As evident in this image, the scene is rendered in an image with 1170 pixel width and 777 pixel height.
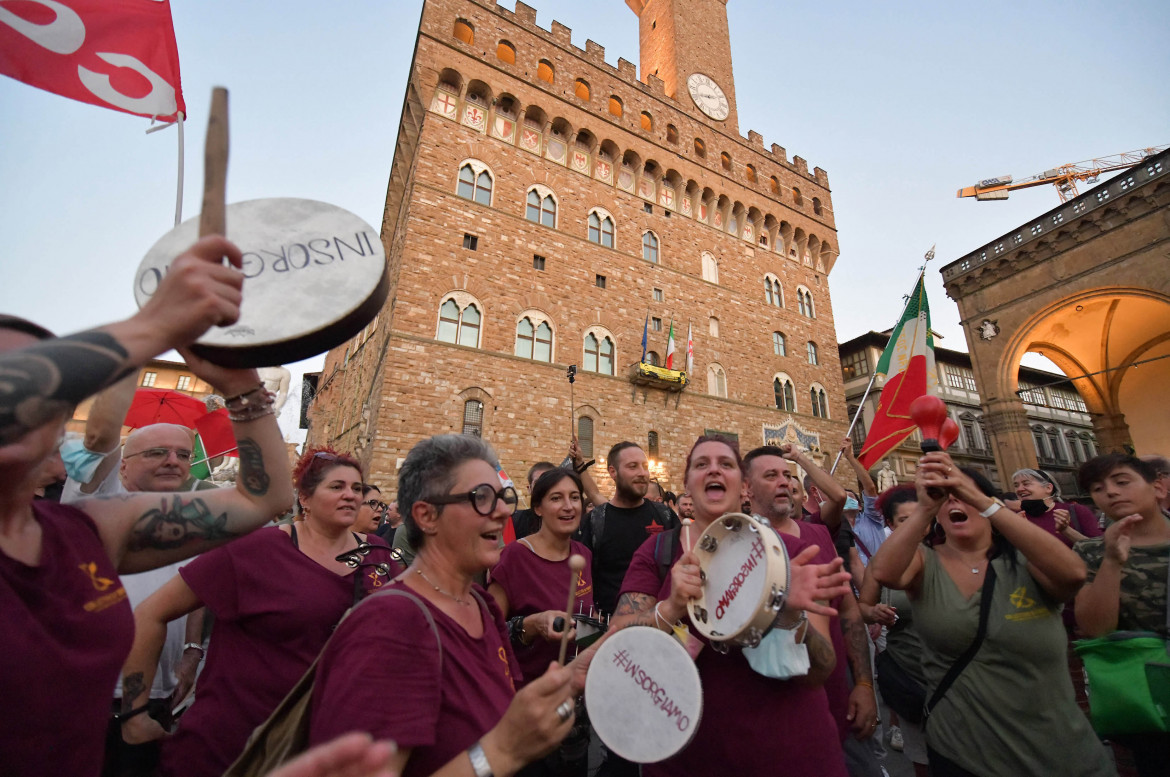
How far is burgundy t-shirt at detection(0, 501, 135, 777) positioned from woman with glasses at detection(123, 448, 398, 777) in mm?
737

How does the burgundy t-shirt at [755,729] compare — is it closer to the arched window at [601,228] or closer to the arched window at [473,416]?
the arched window at [473,416]

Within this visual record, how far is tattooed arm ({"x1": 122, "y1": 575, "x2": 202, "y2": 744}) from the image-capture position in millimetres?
1902

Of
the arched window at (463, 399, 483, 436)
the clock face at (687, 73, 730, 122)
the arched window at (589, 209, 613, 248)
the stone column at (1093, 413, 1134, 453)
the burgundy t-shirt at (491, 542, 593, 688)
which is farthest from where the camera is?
the clock face at (687, 73, 730, 122)

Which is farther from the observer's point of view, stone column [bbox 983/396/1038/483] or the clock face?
the clock face

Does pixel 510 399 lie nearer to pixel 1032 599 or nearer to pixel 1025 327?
pixel 1032 599

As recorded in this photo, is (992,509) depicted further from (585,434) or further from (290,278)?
(585,434)

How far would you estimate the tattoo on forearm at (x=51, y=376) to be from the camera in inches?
30.2

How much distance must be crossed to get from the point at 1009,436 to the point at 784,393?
731cm

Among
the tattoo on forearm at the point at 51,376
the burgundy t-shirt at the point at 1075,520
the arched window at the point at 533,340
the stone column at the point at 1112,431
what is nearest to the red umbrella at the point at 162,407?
the tattoo on forearm at the point at 51,376

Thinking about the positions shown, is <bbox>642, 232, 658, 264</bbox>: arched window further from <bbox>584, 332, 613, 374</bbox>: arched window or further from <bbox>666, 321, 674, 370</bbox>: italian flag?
<bbox>584, 332, 613, 374</bbox>: arched window

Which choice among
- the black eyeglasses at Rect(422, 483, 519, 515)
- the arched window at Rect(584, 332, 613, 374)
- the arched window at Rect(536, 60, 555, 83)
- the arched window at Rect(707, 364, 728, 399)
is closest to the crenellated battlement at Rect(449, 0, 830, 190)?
the arched window at Rect(536, 60, 555, 83)

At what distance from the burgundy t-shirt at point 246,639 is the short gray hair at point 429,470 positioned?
0.61m

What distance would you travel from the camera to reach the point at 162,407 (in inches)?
241

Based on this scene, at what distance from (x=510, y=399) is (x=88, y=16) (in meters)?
11.3
